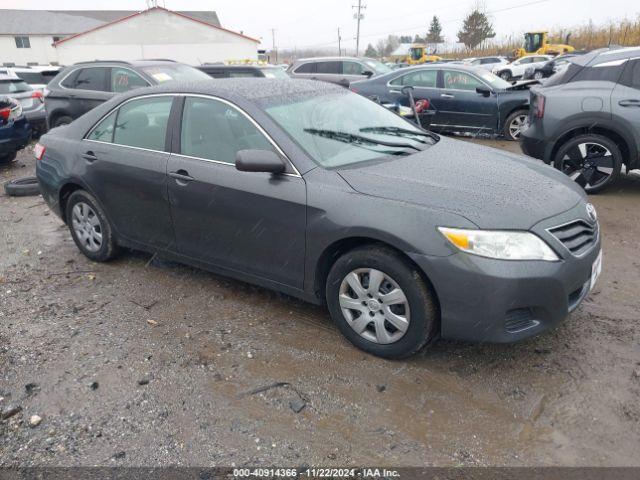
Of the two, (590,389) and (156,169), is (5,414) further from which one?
(590,389)

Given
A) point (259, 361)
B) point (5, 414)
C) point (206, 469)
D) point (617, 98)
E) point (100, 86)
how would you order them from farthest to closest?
point (100, 86) → point (617, 98) → point (259, 361) → point (5, 414) → point (206, 469)

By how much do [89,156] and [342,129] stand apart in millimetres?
2278

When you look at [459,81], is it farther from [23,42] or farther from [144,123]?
[23,42]

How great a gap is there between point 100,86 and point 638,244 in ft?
27.7

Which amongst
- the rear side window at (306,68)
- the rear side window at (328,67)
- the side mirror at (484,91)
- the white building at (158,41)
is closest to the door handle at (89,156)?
the side mirror at (484,91)

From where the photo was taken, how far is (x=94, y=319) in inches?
154

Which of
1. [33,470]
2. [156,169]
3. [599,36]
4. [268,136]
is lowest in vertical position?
[33,470]

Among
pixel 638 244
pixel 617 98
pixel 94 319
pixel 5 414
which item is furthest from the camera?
pixel 617 98

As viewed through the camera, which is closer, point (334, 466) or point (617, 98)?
point (334, 466)

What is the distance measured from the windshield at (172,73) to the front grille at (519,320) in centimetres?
719

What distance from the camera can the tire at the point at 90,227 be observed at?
15.3 ft

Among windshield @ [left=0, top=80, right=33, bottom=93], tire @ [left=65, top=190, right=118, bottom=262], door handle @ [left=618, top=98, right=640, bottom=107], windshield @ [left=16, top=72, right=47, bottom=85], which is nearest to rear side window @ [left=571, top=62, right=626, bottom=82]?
door handle @ [left=618, top=98, right=640, bottom=107]

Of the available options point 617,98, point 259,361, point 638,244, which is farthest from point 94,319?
point 617,98

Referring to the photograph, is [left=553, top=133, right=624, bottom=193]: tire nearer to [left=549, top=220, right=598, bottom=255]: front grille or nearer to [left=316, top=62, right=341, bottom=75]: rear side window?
[left=549, top=220, right=598, bottom=255]: front grille
